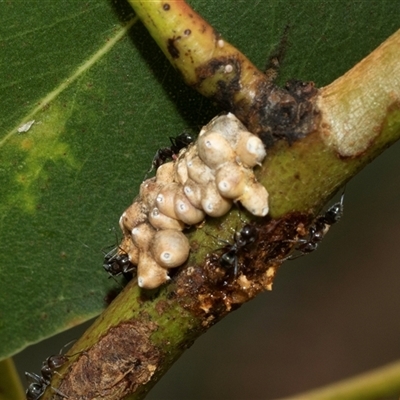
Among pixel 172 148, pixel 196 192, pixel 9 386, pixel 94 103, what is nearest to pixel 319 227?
pixel 172 148

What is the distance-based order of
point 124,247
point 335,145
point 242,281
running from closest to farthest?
point 335,145 → point 242,281 → point 124,247

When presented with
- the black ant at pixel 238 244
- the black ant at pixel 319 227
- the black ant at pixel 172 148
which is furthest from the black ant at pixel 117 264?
the black ant at pixel 319 227

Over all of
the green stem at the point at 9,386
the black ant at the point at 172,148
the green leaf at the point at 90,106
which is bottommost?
the green stem at the point at 9,386

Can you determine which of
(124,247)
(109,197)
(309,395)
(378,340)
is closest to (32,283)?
(109,197)

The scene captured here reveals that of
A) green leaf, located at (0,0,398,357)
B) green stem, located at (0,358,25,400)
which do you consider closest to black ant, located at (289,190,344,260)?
green leaf, located at (0,0,398,357)

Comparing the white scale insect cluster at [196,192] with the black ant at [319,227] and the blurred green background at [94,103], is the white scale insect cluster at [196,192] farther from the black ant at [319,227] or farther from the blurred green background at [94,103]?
the black ant at [319,227]

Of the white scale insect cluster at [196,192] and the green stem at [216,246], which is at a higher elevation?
the white scale insect cluster at [196,192]

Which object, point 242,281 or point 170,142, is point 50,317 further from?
point 242,281
